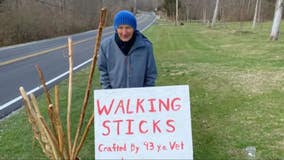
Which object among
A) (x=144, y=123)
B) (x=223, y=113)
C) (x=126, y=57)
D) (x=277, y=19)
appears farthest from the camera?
(x=277, y=19)

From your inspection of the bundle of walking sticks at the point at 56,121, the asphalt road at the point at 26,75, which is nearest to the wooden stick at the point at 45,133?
the bundle of walking sticks at the point at 56,121

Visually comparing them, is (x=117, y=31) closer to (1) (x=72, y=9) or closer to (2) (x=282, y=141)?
(2) (x=282, y=141)

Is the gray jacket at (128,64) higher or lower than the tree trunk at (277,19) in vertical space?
higher

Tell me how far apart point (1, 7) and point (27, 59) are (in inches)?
535

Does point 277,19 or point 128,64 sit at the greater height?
point 128,64

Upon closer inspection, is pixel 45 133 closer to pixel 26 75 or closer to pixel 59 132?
pixel 59 132

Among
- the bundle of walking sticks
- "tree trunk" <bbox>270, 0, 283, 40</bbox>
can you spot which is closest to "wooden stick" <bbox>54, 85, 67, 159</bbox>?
the bundle of walking sticks

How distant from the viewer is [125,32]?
151 inches

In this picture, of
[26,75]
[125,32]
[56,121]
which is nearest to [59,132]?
[56,121]

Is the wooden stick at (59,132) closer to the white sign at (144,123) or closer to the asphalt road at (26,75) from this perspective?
the white sign at (144,123)

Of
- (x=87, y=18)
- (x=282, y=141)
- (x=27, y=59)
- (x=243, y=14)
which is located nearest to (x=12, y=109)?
(x=282, y=141)

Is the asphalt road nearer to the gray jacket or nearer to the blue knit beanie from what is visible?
the gray jacket

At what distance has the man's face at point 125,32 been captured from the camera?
383 cm

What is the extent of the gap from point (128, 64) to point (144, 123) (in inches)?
27.9
